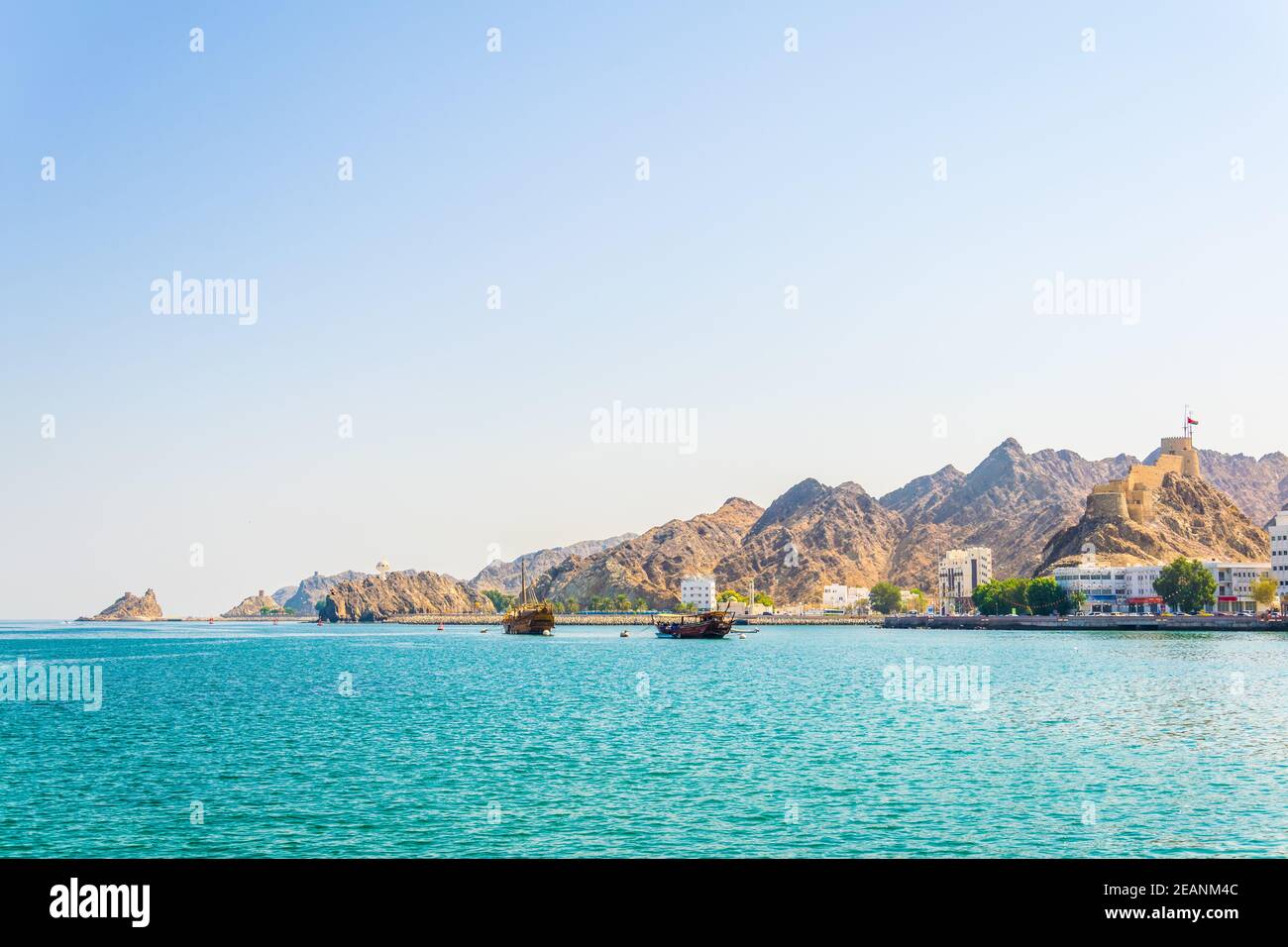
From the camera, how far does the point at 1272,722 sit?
59688 mm

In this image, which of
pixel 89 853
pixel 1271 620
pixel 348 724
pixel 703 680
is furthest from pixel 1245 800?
pixel 1271 620

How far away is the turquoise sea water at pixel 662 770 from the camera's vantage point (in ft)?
107

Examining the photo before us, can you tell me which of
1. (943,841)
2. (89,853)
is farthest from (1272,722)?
(89,853)

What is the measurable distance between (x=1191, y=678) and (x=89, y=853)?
86.2 m

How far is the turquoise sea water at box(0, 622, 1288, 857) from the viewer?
32.6 meters

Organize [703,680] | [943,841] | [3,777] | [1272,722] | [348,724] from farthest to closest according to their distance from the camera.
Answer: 1. [703,680]
2. [348,724]
3. [1272,722]
4. [3,777]
5. [943,841]

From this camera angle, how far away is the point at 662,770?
45.2 m
